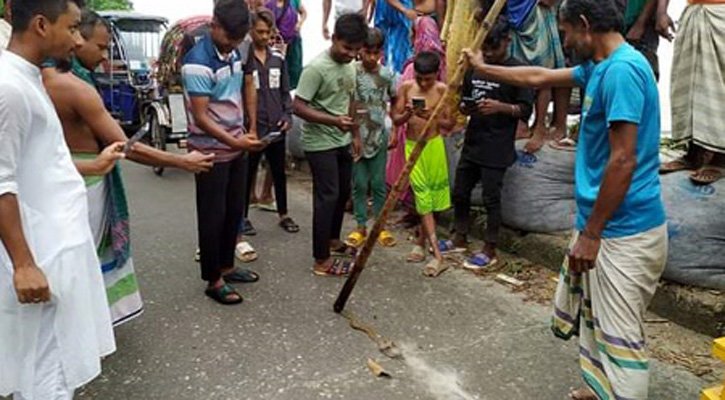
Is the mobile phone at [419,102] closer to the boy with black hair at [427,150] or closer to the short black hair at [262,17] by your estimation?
the boy with black hair at [427,150]

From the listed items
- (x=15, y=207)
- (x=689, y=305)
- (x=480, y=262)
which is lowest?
(x=480, y=262)

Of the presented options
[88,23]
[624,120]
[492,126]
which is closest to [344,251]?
[492,126]

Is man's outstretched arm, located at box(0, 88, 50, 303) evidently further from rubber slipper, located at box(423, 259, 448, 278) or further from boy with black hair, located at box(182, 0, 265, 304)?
rubber slipper, located at box(423, 259, 448, 278)

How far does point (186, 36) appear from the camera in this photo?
3.45 metres

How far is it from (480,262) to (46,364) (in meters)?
2.96

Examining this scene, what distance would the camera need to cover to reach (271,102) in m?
4.84

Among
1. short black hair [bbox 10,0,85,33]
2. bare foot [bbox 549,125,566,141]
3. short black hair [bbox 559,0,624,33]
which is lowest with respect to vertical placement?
bare foot [bbox 549,125,566,141]

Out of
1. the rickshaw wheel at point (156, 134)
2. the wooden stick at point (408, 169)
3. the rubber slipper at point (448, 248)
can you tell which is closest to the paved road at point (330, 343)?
the wooden stick at point (408, 169)

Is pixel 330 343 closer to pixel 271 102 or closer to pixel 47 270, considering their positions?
pixel 47 270

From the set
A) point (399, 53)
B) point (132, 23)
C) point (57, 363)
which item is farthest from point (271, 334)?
point (132, 23)

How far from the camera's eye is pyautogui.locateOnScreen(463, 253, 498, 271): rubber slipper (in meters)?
4.20

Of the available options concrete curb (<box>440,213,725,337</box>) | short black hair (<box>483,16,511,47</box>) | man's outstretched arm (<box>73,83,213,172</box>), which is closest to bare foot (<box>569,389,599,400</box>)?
concrete curb (<box>440,213,725,337</box>)

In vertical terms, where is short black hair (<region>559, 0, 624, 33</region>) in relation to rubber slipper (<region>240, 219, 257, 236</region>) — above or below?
above

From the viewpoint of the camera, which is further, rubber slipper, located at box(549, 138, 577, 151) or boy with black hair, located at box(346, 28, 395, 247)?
boy with black hair, located at box(346, 28, 395, 247)
